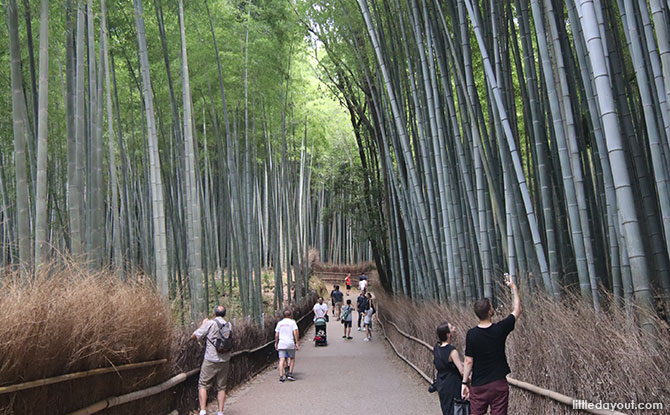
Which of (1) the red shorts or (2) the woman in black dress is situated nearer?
(1) the red shorts

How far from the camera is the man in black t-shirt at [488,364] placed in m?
2.61

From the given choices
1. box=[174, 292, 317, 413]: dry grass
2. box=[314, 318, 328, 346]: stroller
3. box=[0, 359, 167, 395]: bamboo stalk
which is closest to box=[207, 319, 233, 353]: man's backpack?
box=[174, 292, 317, 413]: dry grass

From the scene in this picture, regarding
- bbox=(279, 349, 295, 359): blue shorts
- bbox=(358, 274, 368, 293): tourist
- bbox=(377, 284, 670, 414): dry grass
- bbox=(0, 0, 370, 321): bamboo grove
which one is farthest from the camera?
bbox=(358, 274, 368, 293): tourist

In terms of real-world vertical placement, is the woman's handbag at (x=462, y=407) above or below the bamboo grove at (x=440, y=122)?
below

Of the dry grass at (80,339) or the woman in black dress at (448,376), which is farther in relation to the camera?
the woman in black dress at (448,376)

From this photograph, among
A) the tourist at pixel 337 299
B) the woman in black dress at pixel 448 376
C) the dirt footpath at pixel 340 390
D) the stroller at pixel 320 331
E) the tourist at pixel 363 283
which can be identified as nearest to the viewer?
the woman in black dress at pixel 448 376

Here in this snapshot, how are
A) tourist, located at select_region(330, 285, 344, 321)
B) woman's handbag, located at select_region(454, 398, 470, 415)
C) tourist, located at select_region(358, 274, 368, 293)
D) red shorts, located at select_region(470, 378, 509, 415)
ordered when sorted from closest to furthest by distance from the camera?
red shorts, located at select_region(470, 378, 509, 415)
woman's handbag, located at select_region(454, 398, 470, 415)
tourist, located at select_region(330, 285, 344, 321)
tourist, located at select_region(358, 274, 368, 293)

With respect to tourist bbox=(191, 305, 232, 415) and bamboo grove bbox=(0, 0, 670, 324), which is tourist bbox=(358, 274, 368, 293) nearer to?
bamboo grove bbox=(0, 0, 670, 324)

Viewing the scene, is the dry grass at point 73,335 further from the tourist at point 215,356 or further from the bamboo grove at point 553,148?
the bamboo grove at point 553,148

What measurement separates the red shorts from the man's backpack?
253 centimetres

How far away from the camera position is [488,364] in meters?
2.63

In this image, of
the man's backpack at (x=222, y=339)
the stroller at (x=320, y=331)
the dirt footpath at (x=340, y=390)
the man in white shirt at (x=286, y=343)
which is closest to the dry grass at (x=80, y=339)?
the man's backpack at (x=222, y=339)

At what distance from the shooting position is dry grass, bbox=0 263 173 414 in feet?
7.67

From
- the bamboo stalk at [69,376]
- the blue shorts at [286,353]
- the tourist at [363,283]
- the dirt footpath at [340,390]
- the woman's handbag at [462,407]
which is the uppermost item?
the bamboo stalk at [69,376]
